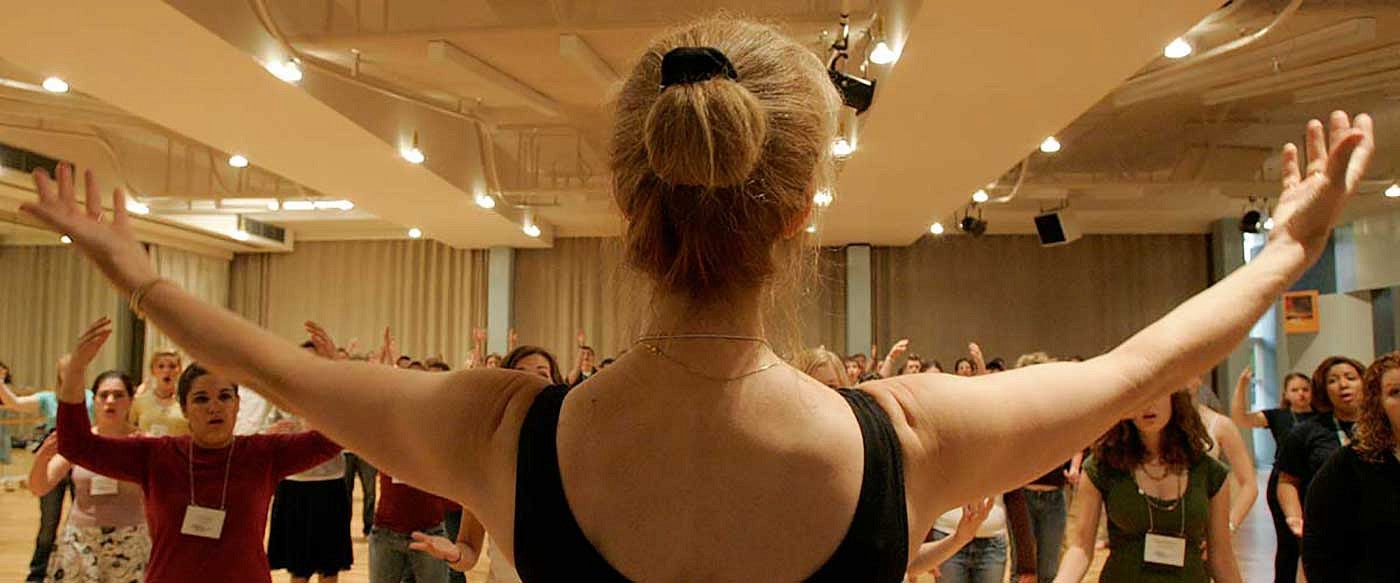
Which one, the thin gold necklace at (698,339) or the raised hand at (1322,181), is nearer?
the thin gold necklace at (698,339)

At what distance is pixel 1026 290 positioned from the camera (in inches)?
561

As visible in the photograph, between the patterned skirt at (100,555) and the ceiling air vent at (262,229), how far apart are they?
11015 mm

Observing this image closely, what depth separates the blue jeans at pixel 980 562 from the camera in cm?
393

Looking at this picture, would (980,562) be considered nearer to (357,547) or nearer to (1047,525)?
(1047,525)

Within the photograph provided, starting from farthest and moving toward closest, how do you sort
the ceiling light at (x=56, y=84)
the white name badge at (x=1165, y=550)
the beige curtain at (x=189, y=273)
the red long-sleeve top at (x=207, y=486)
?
the beige curtain at (x=189, y=273)
the ceiling light at (x=56, y=84)
the white name badge at (x=1165, y=550)
the red long-sleeve top at (x=207, y=486)

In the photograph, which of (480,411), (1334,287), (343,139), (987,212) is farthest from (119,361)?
(1334,287)

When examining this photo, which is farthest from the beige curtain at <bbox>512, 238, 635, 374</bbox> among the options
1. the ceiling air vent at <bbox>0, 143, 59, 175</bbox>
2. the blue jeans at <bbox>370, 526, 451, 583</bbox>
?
the blue jeans at <bbox>370, 526, 451, 583</bbox>

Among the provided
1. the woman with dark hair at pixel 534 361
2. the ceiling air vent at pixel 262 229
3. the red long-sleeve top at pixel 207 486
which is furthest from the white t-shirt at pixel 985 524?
the ceiling air vent at pixel 262 229

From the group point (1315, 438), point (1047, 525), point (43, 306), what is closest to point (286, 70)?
point (1047, 525)

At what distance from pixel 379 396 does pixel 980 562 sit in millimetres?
3541

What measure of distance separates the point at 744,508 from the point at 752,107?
0.34 metres

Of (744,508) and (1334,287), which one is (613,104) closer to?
(744,508)

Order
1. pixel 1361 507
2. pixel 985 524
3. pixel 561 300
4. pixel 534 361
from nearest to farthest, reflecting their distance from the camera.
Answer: pixel 1361 507, pixel 985 524, pixel 534 361, pixel 561 300

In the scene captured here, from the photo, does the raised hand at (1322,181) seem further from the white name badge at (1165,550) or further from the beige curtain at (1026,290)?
the beige curtain at (1026,290)
